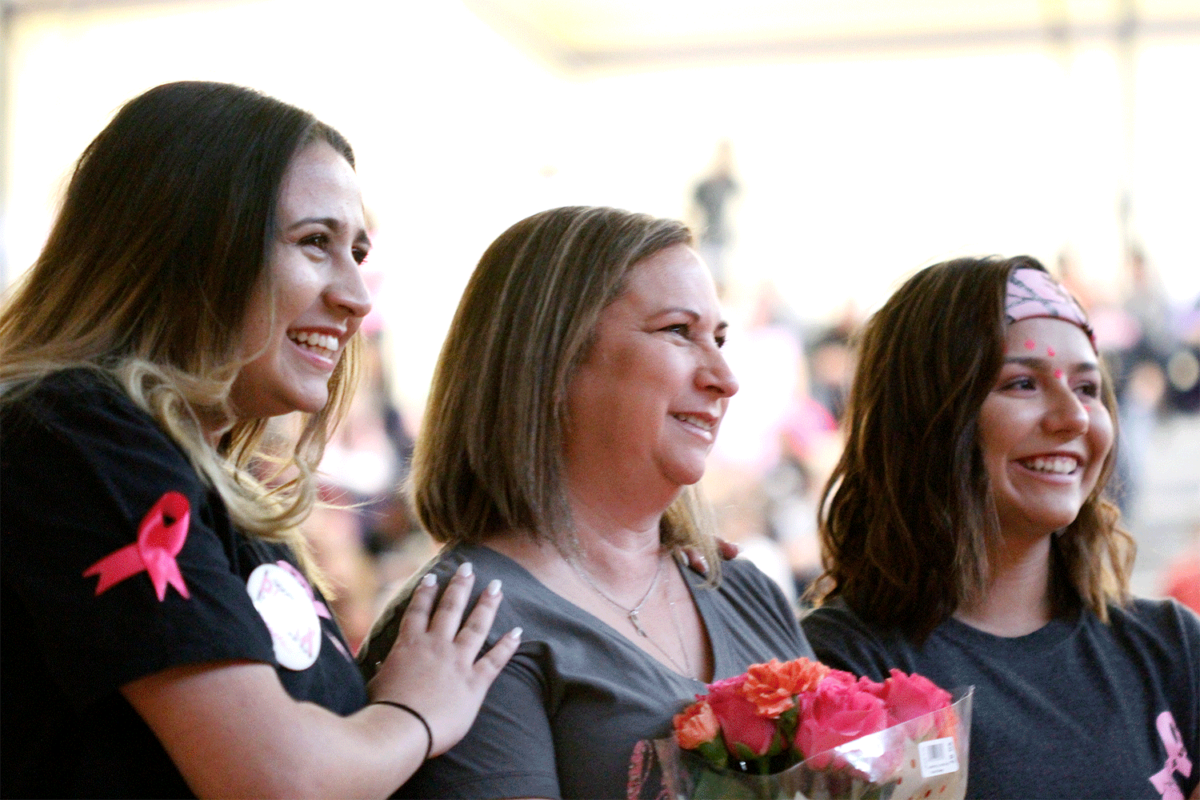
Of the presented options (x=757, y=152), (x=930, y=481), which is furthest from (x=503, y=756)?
(x=757, y=152)

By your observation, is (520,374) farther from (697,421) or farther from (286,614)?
(286,614)

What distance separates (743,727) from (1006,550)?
32.8 inches

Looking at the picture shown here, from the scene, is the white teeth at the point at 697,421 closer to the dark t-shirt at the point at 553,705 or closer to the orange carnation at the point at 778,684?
the dark t-shirt at the point at 553,705

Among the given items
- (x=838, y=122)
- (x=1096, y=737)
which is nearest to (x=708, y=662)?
(x=1096, y=737)

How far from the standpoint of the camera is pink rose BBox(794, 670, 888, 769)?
54.9 inches

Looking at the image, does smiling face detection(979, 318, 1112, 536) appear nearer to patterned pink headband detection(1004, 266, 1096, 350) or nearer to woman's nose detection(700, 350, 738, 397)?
patterned pink headband detection(1004, 266, 1096, 350)

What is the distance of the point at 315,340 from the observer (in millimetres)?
1524

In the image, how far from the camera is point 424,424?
189 cm

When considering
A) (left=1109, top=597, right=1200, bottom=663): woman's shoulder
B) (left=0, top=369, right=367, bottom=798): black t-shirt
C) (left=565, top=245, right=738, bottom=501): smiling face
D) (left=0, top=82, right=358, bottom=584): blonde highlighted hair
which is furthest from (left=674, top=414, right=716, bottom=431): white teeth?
(left=1109, top=597, right=1200, bottom=663): woman's shoulder

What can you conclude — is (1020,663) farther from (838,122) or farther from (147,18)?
(838,122)

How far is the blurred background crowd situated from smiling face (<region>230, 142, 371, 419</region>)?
4235mm

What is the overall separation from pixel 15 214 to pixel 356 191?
6.17 meters

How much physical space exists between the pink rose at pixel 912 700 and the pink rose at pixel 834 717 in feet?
0.06

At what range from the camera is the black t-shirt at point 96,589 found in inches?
46.3
